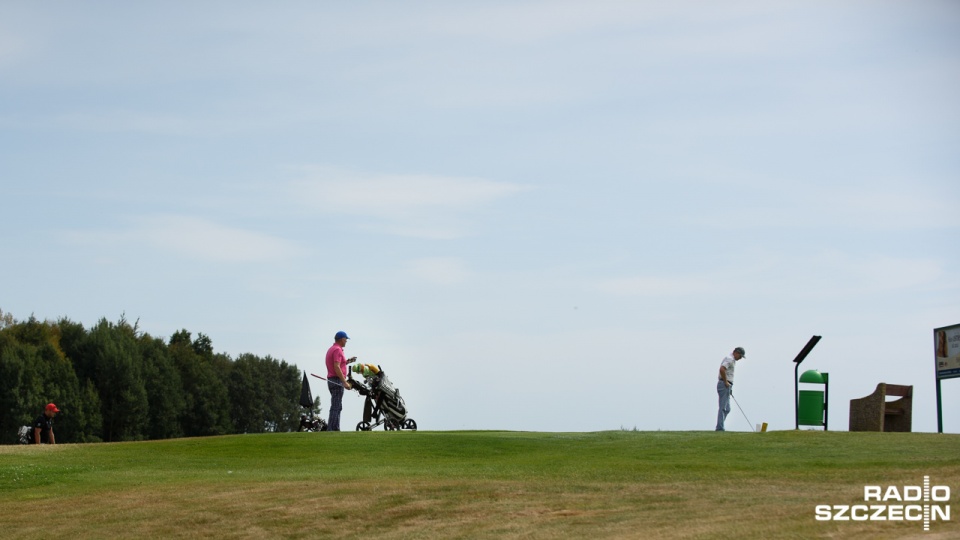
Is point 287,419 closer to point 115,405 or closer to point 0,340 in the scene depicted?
point 115,405

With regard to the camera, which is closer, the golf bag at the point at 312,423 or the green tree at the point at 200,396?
the golf bag at the point at 312,423

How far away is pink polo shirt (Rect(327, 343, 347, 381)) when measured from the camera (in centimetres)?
2711

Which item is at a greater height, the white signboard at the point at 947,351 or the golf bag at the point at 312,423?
the white signboard at the point at 947,351

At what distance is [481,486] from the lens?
56.7ft

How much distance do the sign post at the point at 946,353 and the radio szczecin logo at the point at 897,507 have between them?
44.0 feet

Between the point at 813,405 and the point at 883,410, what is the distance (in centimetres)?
178

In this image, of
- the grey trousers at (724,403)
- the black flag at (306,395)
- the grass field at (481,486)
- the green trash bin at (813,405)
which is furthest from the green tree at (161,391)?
the green trash bin at (813,405)

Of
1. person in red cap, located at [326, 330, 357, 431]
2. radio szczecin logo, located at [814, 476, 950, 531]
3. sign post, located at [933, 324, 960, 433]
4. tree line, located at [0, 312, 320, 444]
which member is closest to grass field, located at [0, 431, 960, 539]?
radio szczecin logo, located at [814, 476, 950, 531]

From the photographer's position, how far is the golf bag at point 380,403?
1165 inches

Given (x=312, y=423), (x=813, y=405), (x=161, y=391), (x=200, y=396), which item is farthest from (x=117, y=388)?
(x=813, y=405)

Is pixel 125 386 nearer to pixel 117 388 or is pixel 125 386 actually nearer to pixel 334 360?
pixel 117 388

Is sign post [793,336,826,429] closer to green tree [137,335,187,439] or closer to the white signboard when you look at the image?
the white signboard

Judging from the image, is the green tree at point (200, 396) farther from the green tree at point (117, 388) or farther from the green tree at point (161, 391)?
the green tree at point (117, 388)

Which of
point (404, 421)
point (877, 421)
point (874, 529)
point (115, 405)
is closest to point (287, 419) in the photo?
point (115, 405)
